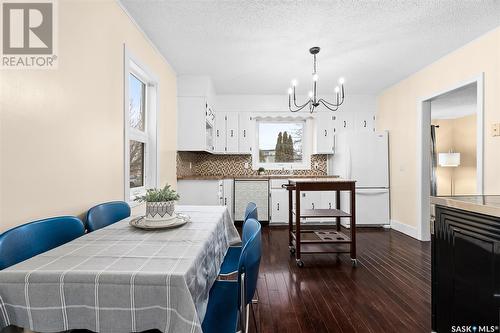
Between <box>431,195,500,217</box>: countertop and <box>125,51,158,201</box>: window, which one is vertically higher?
<box>125,51,158,201</box>: window

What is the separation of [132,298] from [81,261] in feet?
0.92

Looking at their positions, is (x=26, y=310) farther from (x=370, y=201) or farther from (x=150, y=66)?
(x=370, y=201)

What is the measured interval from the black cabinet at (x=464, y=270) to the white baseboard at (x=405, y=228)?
8.53 ft

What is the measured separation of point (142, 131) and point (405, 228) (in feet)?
13.8

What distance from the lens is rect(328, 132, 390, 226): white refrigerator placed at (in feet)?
14.1

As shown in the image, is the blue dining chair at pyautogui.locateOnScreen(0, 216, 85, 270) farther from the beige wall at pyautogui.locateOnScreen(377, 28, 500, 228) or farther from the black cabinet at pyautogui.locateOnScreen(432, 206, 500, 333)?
the beige wall at pyautogui.locateOnScreen(377, 28, 500, 228)

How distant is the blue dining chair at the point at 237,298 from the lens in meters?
1.02

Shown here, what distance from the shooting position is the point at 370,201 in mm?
4316

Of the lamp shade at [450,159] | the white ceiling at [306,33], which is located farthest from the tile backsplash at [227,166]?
the lamp shade at [450,159]

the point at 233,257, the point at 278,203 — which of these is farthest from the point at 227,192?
the point at 233,257

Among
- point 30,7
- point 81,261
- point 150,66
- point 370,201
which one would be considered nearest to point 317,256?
point 370,201

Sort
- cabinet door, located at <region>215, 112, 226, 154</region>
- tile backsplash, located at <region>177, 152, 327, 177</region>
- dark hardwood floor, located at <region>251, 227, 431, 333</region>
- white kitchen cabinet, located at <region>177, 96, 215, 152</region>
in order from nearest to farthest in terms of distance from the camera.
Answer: dark hardwood floor, located at <region>251, 227, 431, 333</region>
white kitchen cabinet, located at <region>177, 96, 215, 152</region>
cabinet door, located at <region>215, 112, 226, 154</region>
tile backsplash, located at <region>177, 152, 327, 177</region>

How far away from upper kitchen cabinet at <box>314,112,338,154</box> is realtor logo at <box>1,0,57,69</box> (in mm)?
4165

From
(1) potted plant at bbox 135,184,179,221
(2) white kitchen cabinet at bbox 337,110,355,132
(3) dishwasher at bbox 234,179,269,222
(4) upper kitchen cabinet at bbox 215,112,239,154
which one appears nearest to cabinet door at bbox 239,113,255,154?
(4) upper kitchen cabinet at bbox 215,112,239,154
